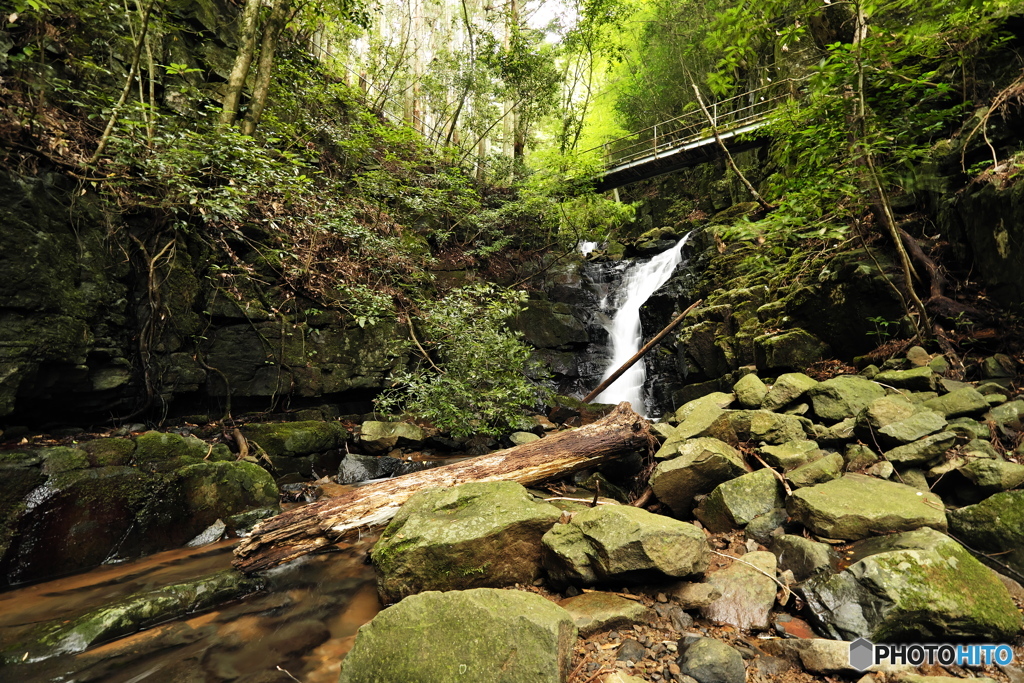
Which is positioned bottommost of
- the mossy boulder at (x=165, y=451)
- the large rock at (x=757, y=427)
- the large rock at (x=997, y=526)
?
the large rock at (x=997, y=526)

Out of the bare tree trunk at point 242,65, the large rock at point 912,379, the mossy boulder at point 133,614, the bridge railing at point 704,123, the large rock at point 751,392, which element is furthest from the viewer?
the bridge railing at point 704,123

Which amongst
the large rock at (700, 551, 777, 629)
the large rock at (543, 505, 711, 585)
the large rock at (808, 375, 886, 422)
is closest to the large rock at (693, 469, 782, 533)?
the large rock at (700, 551, 777, 629)

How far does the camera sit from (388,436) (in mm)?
6715

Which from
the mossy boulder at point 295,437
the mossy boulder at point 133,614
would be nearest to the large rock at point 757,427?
the mossy boulder at point 133,614

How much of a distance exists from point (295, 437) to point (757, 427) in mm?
5766

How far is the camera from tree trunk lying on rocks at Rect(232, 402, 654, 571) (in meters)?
3.54

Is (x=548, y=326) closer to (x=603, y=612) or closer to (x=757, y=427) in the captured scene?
(x=757, y=427)

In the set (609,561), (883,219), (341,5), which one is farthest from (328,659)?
(341,5)

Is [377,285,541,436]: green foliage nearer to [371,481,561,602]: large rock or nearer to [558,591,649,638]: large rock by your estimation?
[371,481,561,602]: large rock

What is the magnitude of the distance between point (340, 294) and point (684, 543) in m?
6.64

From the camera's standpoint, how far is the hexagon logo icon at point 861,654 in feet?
6.29

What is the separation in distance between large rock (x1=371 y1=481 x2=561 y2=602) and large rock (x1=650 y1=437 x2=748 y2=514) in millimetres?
1202

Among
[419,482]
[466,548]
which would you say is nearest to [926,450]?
[466,548]

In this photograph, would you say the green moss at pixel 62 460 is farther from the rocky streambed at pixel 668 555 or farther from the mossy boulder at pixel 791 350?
the mossy boulder at pixel 791 350
